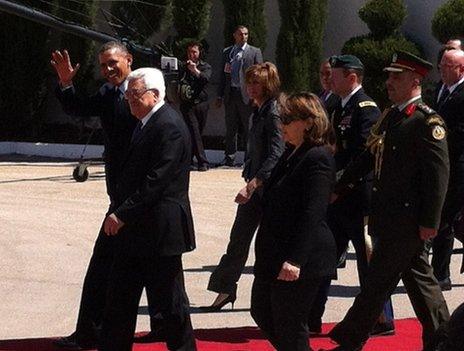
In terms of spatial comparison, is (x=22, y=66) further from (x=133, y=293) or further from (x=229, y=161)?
(x=133, y=293)

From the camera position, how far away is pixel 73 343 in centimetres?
748

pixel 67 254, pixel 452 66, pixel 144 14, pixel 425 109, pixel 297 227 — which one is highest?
pixel 425 109

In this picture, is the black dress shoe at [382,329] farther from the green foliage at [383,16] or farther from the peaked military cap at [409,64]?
the green foliage at [383,16]

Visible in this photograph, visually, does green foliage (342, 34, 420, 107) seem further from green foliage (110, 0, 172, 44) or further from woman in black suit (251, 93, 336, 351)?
woman in black suit (251, 93, 336, 351)

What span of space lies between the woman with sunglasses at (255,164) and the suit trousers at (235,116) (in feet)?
27.0

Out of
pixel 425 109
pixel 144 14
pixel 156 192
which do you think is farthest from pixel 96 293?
pixel 144 14

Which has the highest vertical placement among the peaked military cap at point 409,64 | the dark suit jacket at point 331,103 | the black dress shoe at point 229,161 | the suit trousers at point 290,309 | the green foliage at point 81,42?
the peaked military cap at point 409,64

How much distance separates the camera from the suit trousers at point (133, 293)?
6.64m

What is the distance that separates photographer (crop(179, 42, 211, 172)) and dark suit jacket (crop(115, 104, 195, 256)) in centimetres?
939

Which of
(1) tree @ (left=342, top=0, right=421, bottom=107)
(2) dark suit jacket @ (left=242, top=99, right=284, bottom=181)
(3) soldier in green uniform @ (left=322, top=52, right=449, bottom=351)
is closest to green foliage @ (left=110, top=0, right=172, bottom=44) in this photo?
(1) tree @ (left=342, top=0, right=421, bottom=107)

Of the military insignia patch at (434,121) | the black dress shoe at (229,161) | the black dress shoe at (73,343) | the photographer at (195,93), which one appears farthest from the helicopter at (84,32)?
the military insignia patch at (434,121)

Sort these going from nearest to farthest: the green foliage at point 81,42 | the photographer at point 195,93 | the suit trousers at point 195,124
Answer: the photographer at point 195,93, the suit trousers at point 195,124, the green foliage at point 81,42

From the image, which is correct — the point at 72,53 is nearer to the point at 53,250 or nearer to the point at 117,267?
the point at 53,250

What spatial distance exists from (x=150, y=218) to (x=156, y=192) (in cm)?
16
